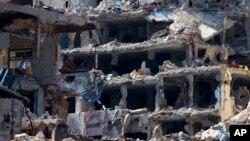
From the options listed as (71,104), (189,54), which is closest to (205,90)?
(189,54)

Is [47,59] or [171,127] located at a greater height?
[47,59]

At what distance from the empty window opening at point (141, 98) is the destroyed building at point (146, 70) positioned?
0.20ft

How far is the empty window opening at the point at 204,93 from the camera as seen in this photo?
6444 centimetres

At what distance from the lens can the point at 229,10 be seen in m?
70.2

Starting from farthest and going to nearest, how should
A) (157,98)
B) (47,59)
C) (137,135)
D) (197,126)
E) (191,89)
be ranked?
(157,98), (191,89), (137,135), (197,126), (47,59)

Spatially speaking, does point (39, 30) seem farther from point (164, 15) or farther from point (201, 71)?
point (164, 15)

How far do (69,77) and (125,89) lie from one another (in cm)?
369

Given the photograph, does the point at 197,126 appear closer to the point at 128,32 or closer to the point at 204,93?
the point at 204,93

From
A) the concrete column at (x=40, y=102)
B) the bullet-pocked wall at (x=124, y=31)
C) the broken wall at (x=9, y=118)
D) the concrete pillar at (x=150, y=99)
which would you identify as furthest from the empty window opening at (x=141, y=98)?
the broken wall at (x=9, y=118)

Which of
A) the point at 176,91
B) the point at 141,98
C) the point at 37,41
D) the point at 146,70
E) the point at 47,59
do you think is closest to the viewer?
the point at 37,41

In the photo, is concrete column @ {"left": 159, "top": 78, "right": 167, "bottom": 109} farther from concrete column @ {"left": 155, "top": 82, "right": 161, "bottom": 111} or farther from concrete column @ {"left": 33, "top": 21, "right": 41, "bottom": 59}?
concrete column @ {"left": 33, "top": 21, "right": 41, "bottom": 59}

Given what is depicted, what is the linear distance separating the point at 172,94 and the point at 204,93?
256 cm

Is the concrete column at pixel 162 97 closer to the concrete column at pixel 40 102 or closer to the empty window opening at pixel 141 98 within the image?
the empty window opening at pixel 141 98

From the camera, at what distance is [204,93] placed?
65.3 meters
